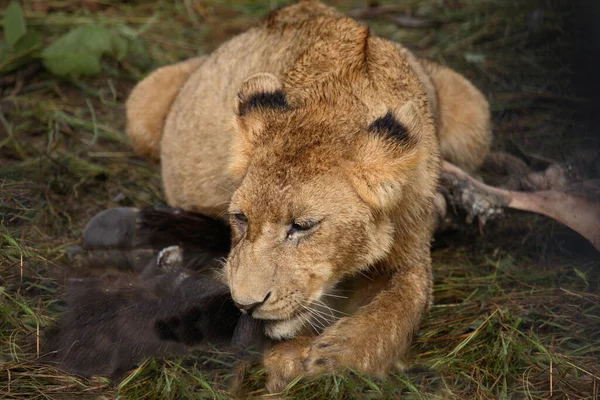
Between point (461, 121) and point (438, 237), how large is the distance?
36.1 inches

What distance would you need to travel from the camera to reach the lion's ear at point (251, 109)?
13.8 ft

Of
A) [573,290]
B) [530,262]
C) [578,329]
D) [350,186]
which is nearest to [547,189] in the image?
[530,262]

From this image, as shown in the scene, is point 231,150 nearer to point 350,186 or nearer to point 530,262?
point 350,186

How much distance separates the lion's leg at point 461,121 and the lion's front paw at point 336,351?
225 centimetres

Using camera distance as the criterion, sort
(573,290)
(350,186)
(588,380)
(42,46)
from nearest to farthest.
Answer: (350,186) < (588,380) < (573,290) < (42,46)

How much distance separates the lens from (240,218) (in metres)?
3.98

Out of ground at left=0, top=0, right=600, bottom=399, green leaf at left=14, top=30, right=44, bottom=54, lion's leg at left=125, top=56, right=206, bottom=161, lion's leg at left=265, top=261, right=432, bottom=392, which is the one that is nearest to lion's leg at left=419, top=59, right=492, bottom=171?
ground at left=0, top=0, right=600, bottom=399

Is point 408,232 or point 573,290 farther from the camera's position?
point 573,290

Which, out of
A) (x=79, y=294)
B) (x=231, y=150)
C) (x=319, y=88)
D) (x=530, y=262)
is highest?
(x=319, y=88)

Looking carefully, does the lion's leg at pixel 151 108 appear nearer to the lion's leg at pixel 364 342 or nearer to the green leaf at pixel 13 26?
the green leaf at pixel 13 26

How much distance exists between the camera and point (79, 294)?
431cm

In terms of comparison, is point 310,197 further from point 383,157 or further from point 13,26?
point 13,26

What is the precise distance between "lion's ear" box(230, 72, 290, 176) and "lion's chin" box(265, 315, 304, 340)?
2.63 ft

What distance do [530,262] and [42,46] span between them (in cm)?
452
